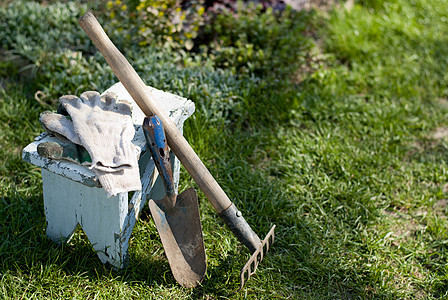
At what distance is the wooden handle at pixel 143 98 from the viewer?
210cm

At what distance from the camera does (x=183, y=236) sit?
2.28m

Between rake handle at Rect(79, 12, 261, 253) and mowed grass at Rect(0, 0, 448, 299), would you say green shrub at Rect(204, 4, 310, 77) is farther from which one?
rake handle at Rect(79, 12, 261, 253)

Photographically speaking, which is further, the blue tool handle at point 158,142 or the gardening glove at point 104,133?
the blue tool handle at point 158,142

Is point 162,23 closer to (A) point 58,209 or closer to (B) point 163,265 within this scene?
(A) point 58,209

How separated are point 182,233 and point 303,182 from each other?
104 cm

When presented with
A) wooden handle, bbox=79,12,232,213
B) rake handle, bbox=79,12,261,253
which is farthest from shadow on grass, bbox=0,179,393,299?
wooden handle, bbox=79,12,232,213

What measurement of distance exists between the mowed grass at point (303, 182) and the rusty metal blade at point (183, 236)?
83 millimetres

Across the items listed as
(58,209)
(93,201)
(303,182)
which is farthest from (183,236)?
(303,182)

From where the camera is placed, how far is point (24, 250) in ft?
7.47

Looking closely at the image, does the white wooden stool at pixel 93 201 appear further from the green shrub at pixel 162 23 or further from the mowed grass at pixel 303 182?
the green shrub at pixel 162 23

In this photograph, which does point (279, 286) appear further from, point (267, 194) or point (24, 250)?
point (24, 250)

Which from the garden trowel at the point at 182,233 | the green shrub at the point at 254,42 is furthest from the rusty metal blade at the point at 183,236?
the green shrub at the point at 254,42

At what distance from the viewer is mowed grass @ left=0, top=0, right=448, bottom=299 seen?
2.29 meters

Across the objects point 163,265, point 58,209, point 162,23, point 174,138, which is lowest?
point 163,265
